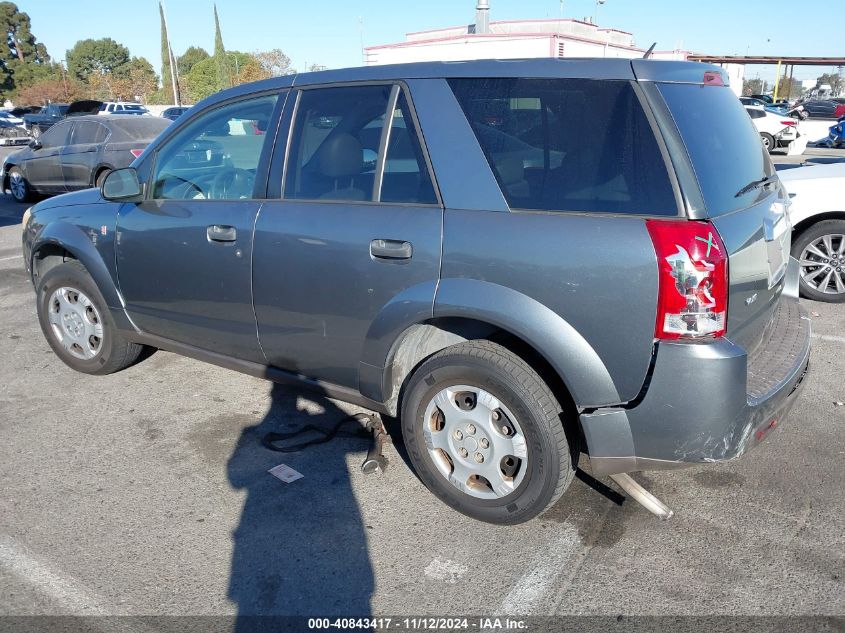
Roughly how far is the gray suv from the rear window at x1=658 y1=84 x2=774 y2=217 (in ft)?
0.04

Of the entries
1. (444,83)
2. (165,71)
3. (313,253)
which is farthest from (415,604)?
(165,71)

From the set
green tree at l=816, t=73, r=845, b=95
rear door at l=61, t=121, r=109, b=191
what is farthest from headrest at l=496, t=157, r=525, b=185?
green tree at l=816, t=73, r=845, b=95

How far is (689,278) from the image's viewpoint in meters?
2.47

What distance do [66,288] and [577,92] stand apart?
11.8 ft

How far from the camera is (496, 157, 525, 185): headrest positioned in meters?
2.87

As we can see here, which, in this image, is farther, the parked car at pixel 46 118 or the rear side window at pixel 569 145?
the parked car at pixel 46 118

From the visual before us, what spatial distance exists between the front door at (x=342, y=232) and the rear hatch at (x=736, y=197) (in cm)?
104

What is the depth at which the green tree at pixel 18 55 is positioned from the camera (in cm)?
8738

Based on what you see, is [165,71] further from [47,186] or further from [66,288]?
[66,288]

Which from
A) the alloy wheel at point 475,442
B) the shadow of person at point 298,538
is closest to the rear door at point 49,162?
the shadow of person at point 298,538

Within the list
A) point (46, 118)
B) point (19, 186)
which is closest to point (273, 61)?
point (46, 118)

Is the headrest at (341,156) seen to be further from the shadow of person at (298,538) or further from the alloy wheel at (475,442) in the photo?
the shadow of person at (298,538)

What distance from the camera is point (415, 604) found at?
8.61 feet

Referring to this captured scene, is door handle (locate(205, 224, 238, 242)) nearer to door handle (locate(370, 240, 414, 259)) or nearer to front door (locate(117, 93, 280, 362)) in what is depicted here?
front door (locate(117, 93, 280, 362))
